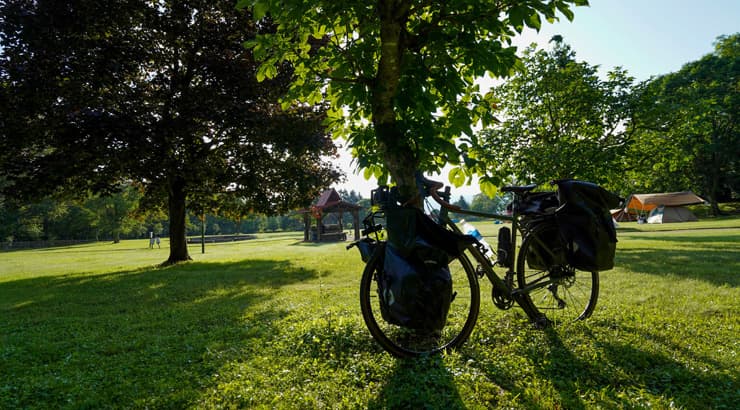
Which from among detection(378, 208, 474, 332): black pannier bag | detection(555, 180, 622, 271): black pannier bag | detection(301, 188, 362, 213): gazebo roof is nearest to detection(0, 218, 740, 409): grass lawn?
detection(378, 208, 474, 332): black pannier bag

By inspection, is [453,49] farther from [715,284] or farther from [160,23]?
[160,23]

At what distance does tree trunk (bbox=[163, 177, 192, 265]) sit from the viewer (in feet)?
44.8

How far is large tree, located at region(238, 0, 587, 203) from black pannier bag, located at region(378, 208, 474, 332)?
477 millimetres

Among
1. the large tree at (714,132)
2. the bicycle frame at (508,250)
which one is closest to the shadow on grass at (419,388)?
the bicycle frame at (508,250)

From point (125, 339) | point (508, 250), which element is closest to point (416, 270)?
point (508, 250)

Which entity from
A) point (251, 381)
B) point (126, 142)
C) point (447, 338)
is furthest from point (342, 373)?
point (126, 142)

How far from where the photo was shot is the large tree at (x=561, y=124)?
1144cm

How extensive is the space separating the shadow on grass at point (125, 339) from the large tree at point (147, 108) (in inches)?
167

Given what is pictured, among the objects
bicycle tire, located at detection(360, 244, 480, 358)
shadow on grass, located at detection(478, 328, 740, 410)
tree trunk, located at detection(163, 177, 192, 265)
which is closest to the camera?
shadow on grass, located at detection(478, 328, 740, 410)

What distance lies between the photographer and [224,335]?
160 inches

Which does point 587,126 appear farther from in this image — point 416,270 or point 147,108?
point 147,108

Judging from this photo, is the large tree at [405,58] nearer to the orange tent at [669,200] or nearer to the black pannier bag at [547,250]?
the black pannier bag at [547,250]

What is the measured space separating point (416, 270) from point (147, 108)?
37.8 feet

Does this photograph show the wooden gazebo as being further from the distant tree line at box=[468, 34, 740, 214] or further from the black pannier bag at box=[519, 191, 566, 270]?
the black pannier bag at box=[519, 191, 566, 270]
